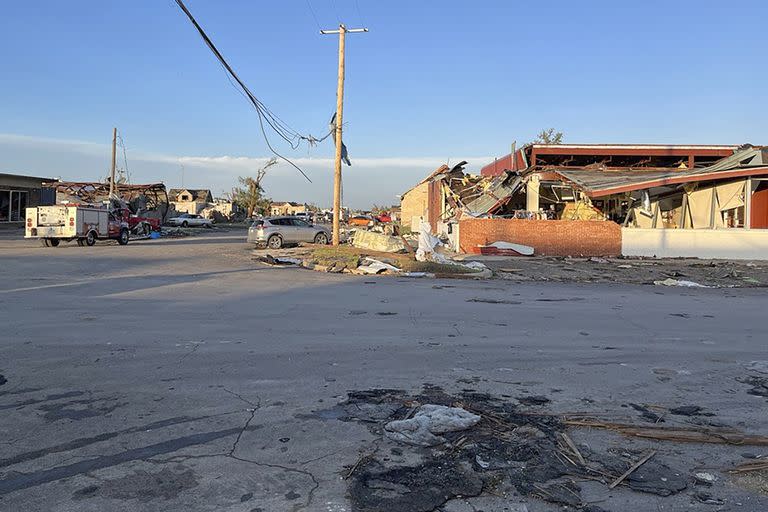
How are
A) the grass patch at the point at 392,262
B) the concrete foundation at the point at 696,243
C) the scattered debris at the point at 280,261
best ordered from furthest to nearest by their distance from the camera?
the concrete foundation at the point at 696,243 < the scattered debris at the point at 280,261 < the grass patch at the point at 392,262

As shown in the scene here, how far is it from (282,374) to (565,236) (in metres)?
21.8

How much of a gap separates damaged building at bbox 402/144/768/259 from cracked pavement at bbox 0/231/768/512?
12.3 metres

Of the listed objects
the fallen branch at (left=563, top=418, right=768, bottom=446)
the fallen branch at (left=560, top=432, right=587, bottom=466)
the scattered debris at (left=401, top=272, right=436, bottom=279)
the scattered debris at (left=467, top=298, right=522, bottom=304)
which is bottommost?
the fallen branch at (left=560, top=432, right=587, bottom=466)

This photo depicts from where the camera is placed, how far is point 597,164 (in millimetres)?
34844

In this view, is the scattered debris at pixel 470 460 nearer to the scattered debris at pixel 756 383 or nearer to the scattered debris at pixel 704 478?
the scattered debris at pixel 704 478

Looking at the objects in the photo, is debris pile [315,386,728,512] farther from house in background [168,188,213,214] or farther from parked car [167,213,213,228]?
house in background [168,188,213,214]

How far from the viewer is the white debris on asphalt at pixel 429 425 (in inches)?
175

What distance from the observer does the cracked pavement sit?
3.75 m

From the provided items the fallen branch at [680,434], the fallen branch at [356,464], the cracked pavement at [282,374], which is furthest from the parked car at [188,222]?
the fallen branch at [680,434]

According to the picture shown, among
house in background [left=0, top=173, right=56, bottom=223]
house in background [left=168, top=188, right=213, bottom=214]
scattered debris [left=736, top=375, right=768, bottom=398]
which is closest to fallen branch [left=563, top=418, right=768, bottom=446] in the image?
scattered debris [left=736, top=375, right=768, bottom=398]

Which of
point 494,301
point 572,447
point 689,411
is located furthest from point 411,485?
point 494,301

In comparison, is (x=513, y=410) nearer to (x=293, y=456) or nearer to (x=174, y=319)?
(x=293, y=456)

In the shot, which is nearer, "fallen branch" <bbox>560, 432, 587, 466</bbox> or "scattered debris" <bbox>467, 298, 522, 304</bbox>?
"fallen branch" <bbox>560, 432, 587, 466</bbox>

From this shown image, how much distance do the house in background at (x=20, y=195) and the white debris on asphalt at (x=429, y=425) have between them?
154ft
